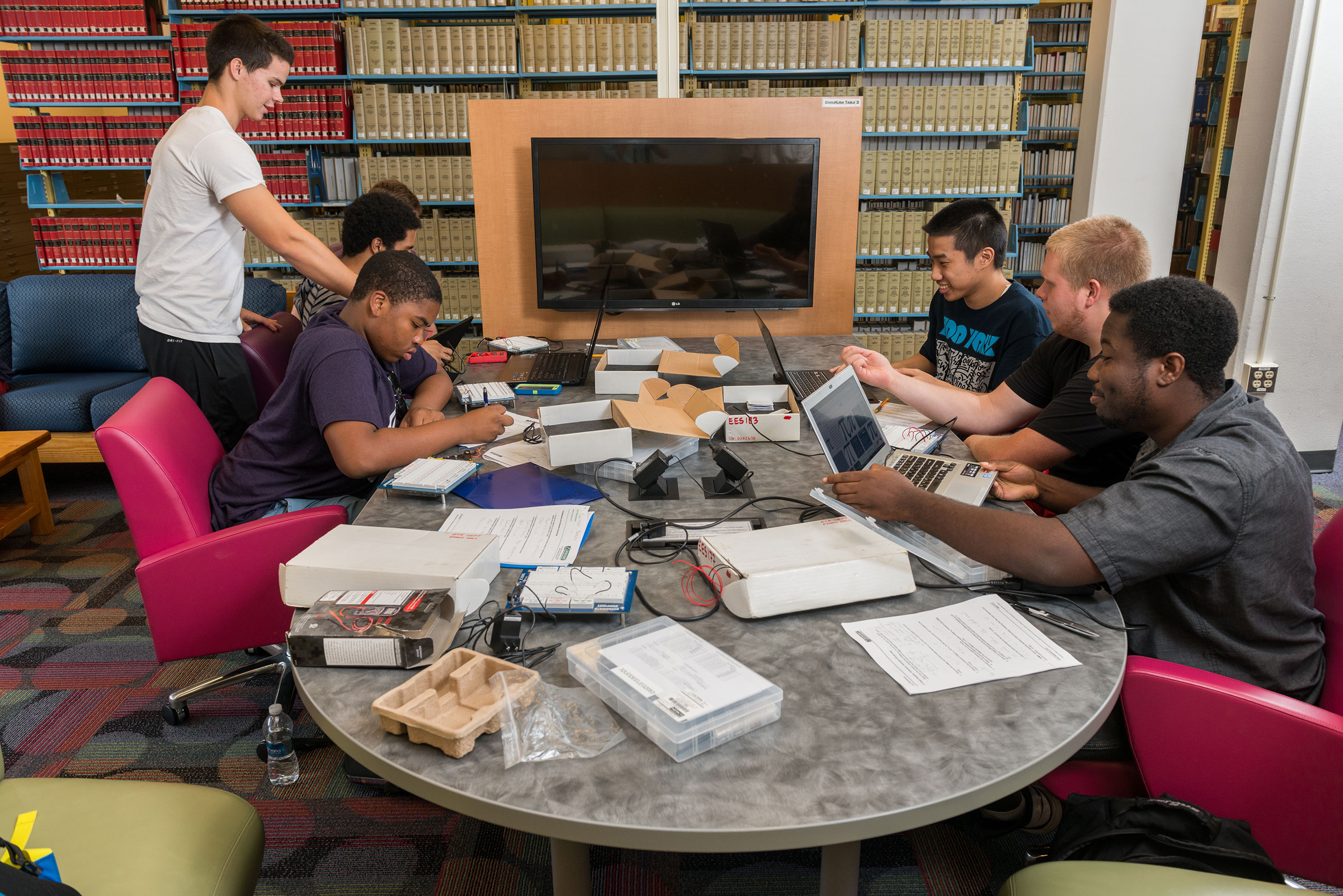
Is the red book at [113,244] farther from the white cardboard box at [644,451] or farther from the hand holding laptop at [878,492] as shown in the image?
the hand holding laptop at [878,492]

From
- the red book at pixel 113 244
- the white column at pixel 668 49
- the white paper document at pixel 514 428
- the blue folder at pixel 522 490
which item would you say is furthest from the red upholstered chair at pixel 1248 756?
the red book at pixel 113 244

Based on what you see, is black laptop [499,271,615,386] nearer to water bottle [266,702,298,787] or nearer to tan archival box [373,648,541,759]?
water bottle [266,702,298,787]

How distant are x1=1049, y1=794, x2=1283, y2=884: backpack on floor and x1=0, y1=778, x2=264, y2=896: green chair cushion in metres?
1.09

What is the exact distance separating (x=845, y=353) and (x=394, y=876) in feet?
5.06

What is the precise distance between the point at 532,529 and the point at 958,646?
2.28ft

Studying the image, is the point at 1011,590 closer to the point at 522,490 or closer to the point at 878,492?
the point at 878,492

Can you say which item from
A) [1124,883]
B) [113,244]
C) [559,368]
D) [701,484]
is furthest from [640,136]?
[113,244]

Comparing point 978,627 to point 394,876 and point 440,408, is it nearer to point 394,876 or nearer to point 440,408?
point 394,876

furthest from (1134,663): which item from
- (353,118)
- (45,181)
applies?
(45,181)

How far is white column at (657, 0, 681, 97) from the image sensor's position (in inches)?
126

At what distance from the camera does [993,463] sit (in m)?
1.70

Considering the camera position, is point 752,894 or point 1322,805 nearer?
point 1322,805

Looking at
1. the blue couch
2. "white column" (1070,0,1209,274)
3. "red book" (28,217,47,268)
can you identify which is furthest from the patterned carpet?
"white column" (1070,0,1209,274)

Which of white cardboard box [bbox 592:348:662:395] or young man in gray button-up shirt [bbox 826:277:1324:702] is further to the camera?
white cardboard box [bbox 592:348:662:395]
